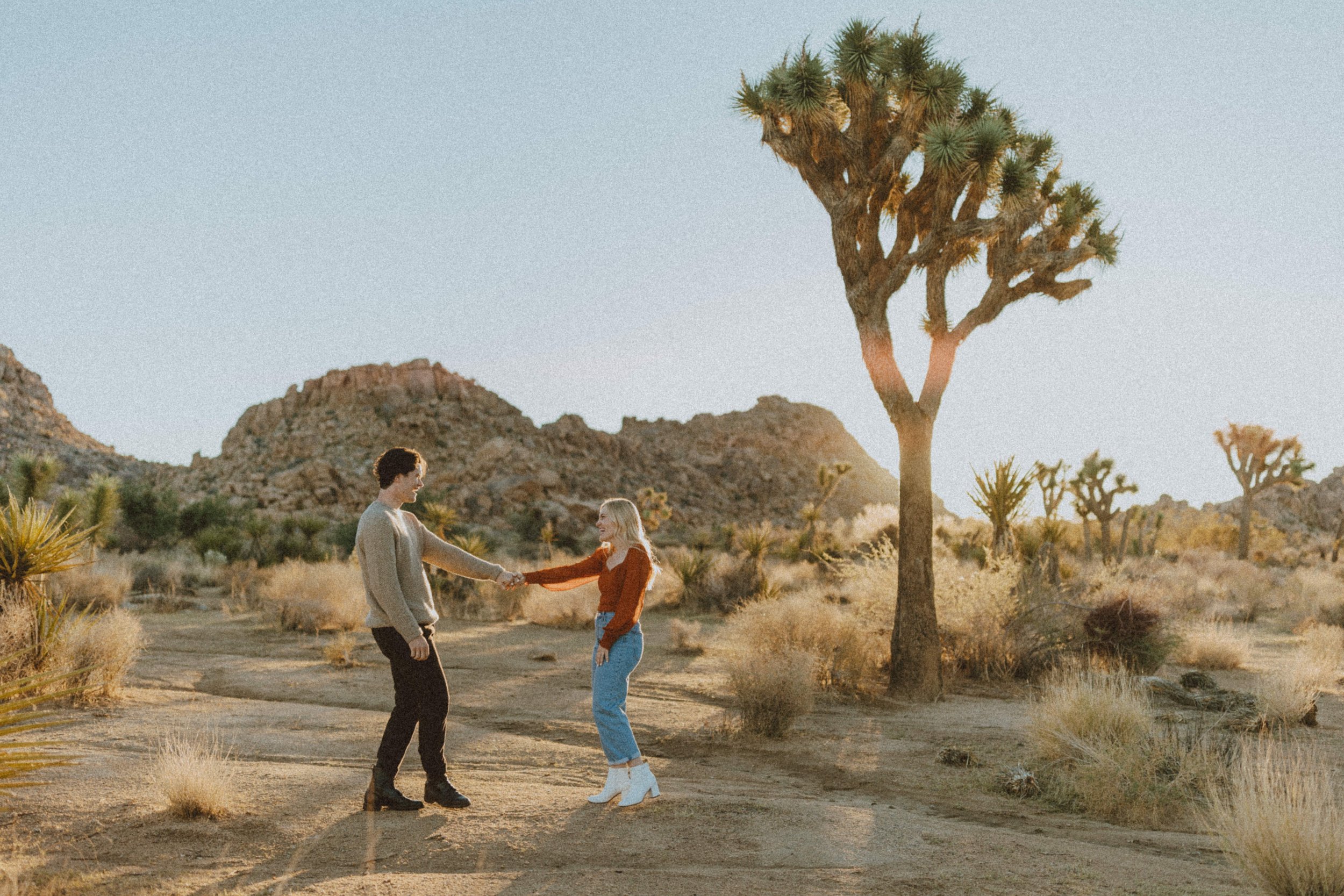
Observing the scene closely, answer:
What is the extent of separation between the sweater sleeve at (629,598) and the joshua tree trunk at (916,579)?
6.12 metres

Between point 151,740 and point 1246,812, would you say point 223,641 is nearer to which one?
point 151,740

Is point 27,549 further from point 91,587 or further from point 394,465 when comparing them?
point 91,587

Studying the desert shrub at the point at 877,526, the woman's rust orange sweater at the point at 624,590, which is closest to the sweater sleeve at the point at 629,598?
the woman's rust orange sweater at the point at 624,590

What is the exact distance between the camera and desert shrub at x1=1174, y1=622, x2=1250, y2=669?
1297 centimetres

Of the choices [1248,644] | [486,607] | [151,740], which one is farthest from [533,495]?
[151,740]

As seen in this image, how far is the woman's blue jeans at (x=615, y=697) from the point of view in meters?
5.37

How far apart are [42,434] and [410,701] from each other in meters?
51.3

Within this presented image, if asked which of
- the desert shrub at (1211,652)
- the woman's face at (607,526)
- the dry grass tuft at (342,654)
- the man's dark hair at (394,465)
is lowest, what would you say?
the dry grass tuft at (342,654)

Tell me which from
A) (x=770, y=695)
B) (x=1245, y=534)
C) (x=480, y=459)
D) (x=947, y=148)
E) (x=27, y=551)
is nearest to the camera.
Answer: (x=27, y=551)

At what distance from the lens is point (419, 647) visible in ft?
16.3

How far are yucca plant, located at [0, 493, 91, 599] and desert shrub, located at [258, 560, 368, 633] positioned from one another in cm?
589

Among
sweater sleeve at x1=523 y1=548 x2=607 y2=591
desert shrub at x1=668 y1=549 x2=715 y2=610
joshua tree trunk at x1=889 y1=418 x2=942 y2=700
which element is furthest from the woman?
desert shrub at x1=668 y1=549 x2=715 y2=610

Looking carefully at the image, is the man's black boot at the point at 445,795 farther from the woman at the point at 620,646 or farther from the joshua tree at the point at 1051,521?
the joshua tree at the point at 1051,521

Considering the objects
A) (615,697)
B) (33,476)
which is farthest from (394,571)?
(33,476)
